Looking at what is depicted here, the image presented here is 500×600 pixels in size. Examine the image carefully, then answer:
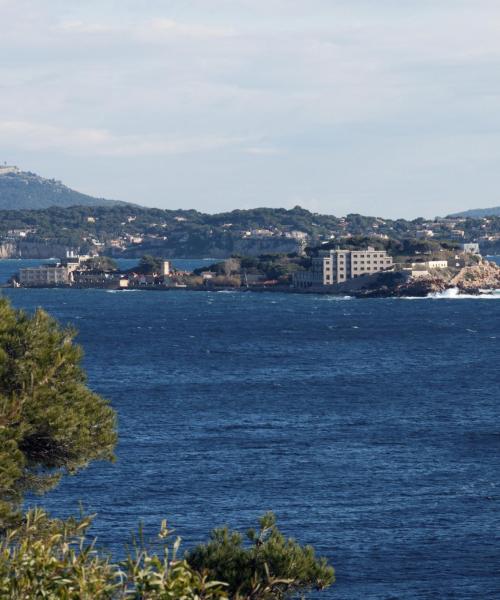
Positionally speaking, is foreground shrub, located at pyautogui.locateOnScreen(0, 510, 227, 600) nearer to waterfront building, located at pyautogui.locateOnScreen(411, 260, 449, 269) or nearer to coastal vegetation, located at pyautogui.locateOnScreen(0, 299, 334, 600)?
coastal vegetation, located at pyautogui.locateOnScreen(0, 299, 334, 600)

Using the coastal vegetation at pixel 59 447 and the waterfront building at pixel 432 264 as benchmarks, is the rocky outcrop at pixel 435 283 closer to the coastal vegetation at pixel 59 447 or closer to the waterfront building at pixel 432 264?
the waterfront building at pixel 432 264

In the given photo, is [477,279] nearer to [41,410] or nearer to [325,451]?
[325,451]

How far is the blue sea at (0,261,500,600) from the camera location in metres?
32.9

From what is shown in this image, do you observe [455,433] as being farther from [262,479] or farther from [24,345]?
[24,345]

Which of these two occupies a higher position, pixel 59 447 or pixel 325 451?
pixel 59 447

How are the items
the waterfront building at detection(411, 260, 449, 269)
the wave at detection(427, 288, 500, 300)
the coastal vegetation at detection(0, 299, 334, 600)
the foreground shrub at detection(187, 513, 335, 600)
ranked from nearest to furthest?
the coastal vegetation at detection(0, 299, 334, 600)
the foreground shrub at detection(187, 513, 335, 600)
the wave at detection(427, 288, 500, 300)
the waterfront building at detection(411, 260, 449, 269)

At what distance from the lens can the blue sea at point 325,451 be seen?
32938 millimetres

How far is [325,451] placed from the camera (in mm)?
46219

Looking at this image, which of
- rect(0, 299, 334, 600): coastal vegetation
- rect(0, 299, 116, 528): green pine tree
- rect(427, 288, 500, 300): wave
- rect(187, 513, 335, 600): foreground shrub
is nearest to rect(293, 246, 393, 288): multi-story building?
rect(427, 288, 500, 300): wave

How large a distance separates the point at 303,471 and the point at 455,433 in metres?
10.2

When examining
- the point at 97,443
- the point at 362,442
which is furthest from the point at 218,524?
the point at 97,443

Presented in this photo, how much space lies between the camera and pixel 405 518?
35.7 meters

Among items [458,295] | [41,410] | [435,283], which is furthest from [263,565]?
[435,283]

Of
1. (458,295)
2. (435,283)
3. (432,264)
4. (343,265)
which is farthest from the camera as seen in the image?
(343,265)
